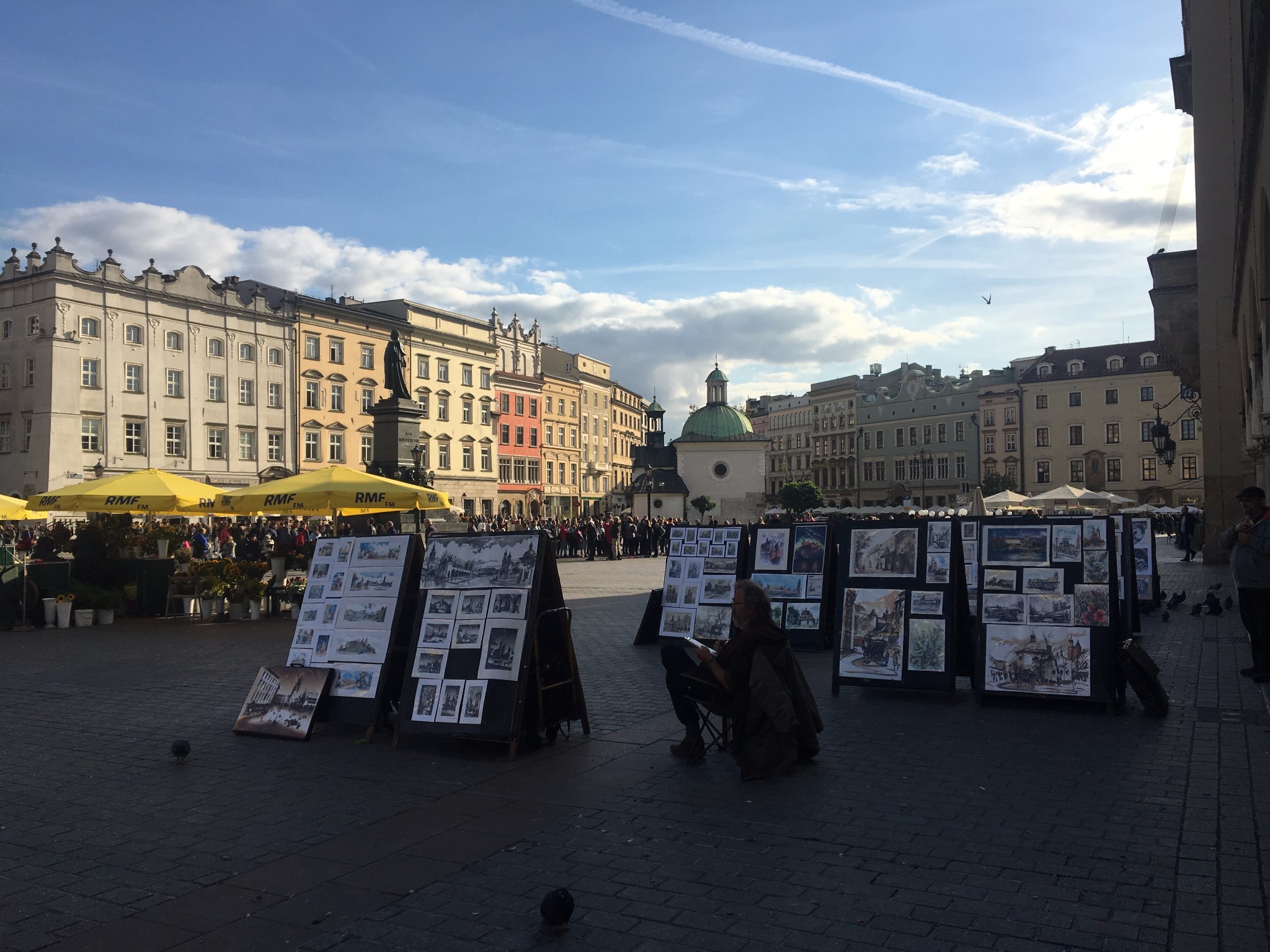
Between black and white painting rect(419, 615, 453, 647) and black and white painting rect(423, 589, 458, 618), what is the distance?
0.04m

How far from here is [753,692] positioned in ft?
23.5

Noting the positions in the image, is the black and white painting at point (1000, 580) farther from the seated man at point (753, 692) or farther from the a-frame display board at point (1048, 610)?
the seated man at point (753, 692)

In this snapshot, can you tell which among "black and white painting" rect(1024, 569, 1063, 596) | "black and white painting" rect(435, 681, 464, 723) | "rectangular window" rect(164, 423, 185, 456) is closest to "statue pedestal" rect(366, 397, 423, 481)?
"black and white painting" rect(435, 681, 464, 723)

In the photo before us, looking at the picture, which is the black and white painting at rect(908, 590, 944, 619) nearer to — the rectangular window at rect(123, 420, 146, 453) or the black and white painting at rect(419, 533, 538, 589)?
the black and white painting at rect(419, 533, 538, 589)

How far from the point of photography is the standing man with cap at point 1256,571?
10.2 m

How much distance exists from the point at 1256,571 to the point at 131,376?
5212 centimetres

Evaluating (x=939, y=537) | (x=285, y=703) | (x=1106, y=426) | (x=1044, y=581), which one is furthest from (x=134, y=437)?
(x=1106, y=426)

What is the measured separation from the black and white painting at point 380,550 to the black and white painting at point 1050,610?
561 cm

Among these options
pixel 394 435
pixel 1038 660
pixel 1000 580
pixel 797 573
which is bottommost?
pixel 1038 660

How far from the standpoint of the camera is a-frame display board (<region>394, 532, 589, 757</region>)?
25.3 feet

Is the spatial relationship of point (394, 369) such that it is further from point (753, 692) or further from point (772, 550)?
point (753, 692)

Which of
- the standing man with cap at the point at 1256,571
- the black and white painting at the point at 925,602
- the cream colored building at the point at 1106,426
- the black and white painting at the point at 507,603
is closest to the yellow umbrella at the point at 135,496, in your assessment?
the black and white painting at the point at 507,603

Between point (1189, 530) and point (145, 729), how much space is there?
35769mm

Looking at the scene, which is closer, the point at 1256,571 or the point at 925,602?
the point at 925,602
